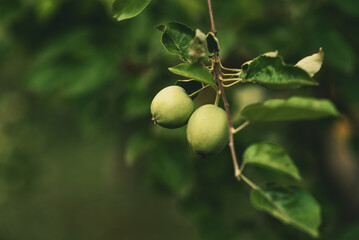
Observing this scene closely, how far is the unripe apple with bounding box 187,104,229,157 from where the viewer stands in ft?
1.83

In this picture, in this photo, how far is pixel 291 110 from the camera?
0.50 meters

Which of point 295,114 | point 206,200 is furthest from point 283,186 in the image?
point 206,200

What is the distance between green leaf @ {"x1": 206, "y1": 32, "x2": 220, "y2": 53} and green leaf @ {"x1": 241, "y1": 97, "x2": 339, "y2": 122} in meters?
0.10

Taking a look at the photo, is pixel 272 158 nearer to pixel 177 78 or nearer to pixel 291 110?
pixel 291 110

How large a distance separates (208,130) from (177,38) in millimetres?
161

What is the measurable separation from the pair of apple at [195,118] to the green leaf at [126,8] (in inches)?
4.7

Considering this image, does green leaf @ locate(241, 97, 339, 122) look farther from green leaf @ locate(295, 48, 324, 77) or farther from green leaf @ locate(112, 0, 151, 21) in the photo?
green leaf @ locate(112, 0, 151, 21)

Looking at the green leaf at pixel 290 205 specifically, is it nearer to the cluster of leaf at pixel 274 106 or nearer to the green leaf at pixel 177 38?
the cluster of leaf at pixel 274 106

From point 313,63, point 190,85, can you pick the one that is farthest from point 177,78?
point 313,63

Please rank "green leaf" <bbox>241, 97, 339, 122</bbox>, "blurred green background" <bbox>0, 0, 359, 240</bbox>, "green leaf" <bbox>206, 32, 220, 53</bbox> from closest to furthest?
"green leaf" <bbox>241, 97, 339, 122</bbox> < "green leaf" <bbox>206, 32, 220, 53</bbox> < "blurred green background" <bbox>0, 0, 359, 240</bbox>

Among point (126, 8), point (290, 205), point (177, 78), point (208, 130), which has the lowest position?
point (177, 78)

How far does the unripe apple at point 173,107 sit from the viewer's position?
58cm

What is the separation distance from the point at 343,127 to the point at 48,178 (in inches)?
139

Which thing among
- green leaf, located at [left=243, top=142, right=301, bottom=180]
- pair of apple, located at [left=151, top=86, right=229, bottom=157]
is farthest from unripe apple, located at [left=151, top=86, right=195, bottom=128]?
green leaf, located at [left=243, top=142, right=301, bottom=180]
